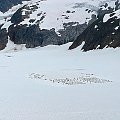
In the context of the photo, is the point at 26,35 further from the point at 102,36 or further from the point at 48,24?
the point at 102,36

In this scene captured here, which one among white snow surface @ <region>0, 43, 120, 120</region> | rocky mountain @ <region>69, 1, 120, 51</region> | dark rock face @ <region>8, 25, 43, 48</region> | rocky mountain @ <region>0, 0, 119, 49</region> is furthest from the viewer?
dark rock face @ <region>8, 25, 43, 48</region>

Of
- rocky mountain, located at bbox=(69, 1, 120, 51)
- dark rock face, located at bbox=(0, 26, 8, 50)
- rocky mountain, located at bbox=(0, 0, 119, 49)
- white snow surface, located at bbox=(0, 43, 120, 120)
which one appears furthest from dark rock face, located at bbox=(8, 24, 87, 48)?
white snow surface, located at bbox=(0, 43, 120, 120)

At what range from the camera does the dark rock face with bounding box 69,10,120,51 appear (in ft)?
228

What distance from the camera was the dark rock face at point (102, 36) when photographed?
69.6 metres

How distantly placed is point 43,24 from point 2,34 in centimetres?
2615

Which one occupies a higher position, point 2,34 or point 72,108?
point 72,108

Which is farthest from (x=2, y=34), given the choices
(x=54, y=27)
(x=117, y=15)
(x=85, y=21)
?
(x=117, y=15)

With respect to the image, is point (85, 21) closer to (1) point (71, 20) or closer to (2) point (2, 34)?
(1) point (71, 20)

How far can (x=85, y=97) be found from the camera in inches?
987

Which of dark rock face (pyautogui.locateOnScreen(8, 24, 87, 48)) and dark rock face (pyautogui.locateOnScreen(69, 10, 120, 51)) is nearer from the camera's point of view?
dark rock face (pyautogui.locateOnScreen(69, 10, 120, 51))

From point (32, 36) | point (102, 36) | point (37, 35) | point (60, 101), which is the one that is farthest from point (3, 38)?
point (60, 101)

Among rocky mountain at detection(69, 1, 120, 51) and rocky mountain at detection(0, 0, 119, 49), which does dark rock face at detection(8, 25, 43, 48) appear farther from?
rocky mountain at detection(69, 1, 120, 51)

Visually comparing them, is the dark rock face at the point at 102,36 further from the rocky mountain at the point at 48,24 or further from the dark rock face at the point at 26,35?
the dark rock face at the point at 26,35

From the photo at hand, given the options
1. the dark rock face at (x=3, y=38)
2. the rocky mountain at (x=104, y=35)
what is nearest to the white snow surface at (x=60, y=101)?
the rocky mountain at (x=104, y=35)
